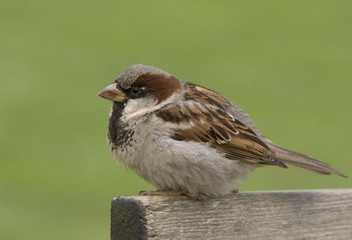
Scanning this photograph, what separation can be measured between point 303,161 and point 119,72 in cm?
642

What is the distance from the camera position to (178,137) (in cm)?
278

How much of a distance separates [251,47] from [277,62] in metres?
0.60

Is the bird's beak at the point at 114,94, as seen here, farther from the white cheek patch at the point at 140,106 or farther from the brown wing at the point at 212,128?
the brown wing at the point at 212,128

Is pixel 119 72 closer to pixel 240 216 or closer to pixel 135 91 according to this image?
pixel 135 91

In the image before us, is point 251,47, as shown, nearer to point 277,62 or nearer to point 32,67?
point 277,62

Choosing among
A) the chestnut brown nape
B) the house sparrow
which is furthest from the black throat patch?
the chestnut brown nape

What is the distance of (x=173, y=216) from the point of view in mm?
2182

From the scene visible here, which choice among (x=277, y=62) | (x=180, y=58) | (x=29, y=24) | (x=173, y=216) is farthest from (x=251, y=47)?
(x=173, y=216)

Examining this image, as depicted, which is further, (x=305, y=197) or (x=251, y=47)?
(x=251, y=47)

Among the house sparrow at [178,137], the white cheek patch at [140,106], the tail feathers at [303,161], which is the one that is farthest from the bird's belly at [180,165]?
Answer: the tail feathers at [303,161]

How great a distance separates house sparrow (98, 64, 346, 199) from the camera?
2664mm

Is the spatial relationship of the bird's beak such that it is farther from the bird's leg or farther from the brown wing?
the bird's leg

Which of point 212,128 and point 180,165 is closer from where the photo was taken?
point 180,165

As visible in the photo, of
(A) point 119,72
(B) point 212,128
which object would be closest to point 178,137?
(B) point 212,128
